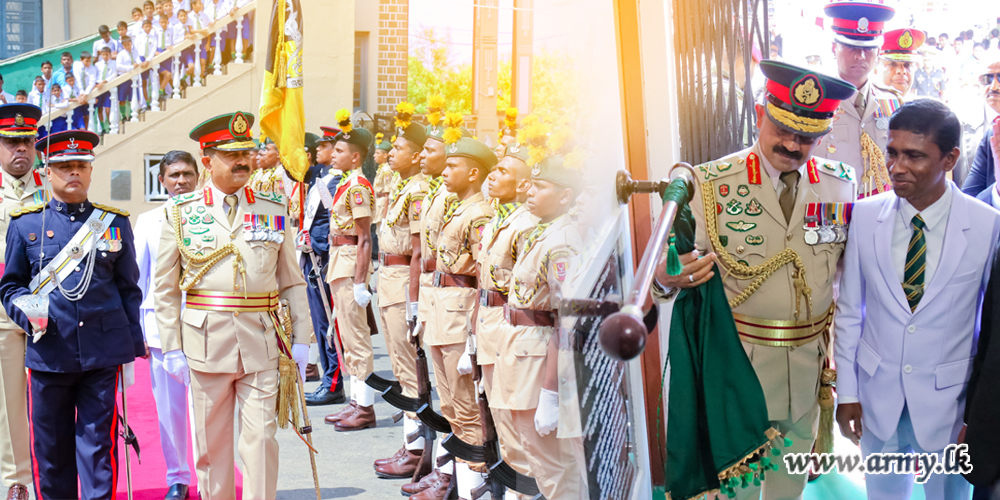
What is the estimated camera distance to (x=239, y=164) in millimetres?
4195

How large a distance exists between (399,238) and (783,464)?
3470 millimetres

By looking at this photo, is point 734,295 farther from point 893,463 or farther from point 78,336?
point 78,336

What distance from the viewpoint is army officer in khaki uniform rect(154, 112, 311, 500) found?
400cm

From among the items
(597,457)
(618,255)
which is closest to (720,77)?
(618,255)

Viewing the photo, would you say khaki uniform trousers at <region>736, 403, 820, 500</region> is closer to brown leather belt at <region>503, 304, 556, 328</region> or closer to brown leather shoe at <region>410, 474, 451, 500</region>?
brown leather belt at <region>503, 304, 556, 328</region>

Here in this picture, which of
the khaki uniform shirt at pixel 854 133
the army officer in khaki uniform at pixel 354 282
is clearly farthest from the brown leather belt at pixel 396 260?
the khaki uniform shirt at pixel 854 133

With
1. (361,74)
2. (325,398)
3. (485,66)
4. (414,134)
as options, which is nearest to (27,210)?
(414,134)

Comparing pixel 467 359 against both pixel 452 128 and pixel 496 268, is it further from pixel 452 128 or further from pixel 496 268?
pixel 452 128

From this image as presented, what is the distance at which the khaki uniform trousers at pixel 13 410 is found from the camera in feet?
14.9

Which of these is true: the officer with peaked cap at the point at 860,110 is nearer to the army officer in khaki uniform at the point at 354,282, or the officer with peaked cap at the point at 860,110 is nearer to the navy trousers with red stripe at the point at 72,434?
the army officer in khaki uniform at the point at 354,282

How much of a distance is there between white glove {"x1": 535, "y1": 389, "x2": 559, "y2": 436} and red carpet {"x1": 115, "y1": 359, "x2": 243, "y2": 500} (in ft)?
7.33

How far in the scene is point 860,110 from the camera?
448 centimetres

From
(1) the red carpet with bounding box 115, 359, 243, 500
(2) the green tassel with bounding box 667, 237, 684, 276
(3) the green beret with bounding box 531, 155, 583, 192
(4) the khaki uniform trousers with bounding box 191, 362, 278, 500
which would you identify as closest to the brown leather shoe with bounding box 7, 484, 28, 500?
(1) the red carpet with bounding box 115, 359, 243, 500

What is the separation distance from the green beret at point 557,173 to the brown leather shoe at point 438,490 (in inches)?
87.4
